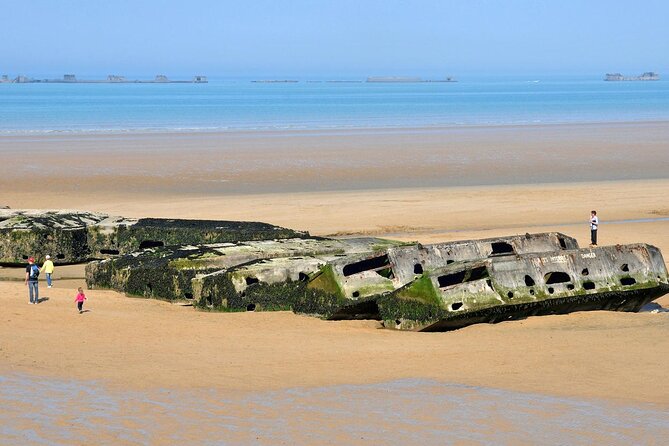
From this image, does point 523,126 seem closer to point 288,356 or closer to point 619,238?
point 619,238

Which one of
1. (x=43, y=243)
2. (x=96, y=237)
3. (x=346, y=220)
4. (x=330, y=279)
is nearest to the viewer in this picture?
(x=330, y=279)

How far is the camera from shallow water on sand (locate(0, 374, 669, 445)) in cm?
915

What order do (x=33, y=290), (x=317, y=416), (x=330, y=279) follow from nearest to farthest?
(x=317, y=416), (x=330, y=279), (x=33, y=290)

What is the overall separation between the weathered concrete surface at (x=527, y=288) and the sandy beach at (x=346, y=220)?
299 millimetres

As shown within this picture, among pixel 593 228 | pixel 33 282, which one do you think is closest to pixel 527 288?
pixel 33 282

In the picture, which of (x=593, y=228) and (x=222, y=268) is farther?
(x=593, y=228)

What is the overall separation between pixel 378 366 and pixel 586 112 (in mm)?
85868

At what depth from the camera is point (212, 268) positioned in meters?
16.9

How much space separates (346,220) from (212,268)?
9.65 metres

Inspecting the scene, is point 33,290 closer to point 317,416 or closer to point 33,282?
point 33,282

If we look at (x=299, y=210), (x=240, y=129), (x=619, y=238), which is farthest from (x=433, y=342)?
(x=240, y=129)

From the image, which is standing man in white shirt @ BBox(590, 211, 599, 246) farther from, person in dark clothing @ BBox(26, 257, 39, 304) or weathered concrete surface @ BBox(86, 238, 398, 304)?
person in dark clothing @ BBox(26, 257, 39, 304)

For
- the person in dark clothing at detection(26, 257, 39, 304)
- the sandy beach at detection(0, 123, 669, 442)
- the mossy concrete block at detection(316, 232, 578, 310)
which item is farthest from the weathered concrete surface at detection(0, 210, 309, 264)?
the person in dark clothing at detection(26, 257, 39, 304)

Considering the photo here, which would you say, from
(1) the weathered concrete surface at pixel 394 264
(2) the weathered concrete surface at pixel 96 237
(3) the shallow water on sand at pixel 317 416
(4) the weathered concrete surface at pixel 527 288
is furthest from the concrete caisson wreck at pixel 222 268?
(3) the shallow water on sand at pixel 317 416
